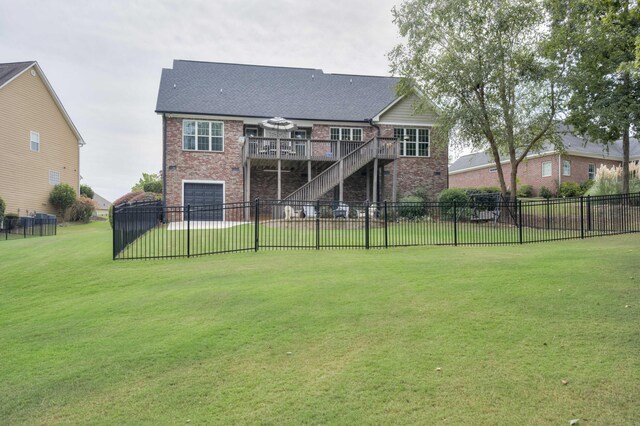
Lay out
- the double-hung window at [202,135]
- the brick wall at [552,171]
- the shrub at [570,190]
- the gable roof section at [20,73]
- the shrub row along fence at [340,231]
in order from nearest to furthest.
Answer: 1. the shrub row along fence at [340,231]
2. the double-hung window at [202,135]
3. the gable roof section at [20,73]
4. the shrub at [570,190]
5. the brick wall at [552,171]

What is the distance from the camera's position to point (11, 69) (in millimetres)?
27875

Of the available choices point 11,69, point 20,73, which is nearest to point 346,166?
point 20,73

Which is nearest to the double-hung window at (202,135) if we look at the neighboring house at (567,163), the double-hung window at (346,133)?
the double-hung window at (346,133)

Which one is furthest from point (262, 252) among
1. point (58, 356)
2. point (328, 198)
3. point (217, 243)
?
point (328, 198)

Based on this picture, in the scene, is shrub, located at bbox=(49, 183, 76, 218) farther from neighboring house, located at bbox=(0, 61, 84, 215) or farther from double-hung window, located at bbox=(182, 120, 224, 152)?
double-hung window, located at bbox=(182, 120, 224, 152)

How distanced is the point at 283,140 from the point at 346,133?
523cm

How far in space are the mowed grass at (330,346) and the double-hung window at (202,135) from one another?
15.8 meters

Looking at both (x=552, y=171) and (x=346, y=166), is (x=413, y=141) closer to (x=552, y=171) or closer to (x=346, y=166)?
(x=346, y=166)

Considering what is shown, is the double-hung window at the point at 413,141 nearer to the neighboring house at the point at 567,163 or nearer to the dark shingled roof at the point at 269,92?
the dark shingled roof at the point at 269,92

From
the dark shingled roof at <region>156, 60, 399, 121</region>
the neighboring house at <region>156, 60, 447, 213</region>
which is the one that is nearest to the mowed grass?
the neighboring house at <region>156, 60, 447, 213</region>

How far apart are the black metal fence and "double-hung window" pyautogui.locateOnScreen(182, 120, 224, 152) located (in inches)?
320

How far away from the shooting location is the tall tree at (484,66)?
1992cm

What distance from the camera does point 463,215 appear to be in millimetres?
19516

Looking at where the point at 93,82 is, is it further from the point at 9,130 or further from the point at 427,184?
the point at 427,184
